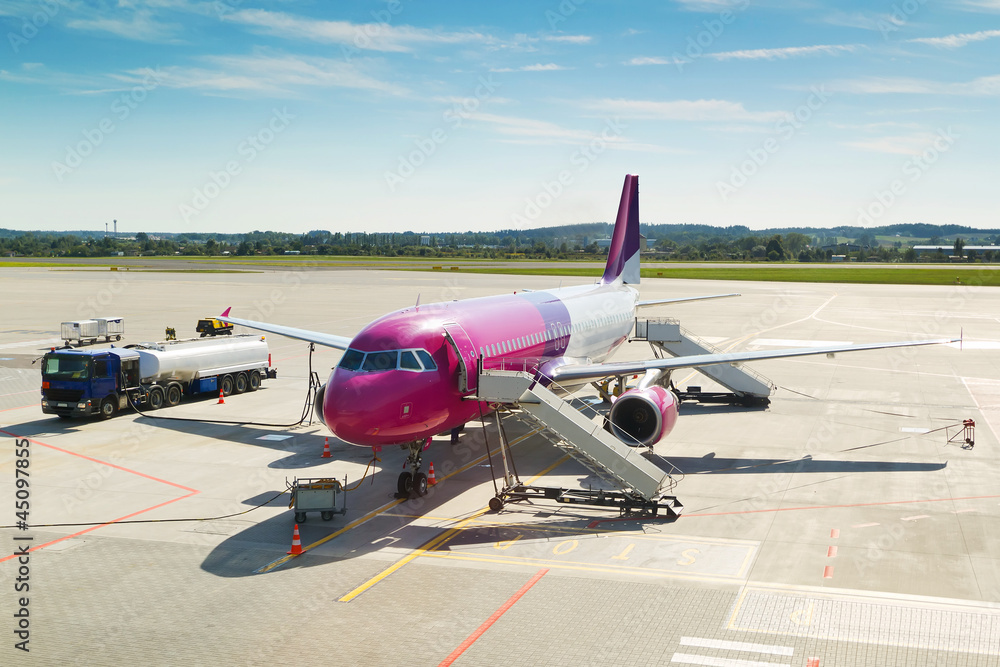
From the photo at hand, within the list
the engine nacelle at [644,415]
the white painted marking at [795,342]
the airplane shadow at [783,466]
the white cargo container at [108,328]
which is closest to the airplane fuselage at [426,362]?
the engine nacelle at [644,415]

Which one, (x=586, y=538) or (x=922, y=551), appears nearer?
(x=922, y=551)

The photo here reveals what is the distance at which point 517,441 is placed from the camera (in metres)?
28.6

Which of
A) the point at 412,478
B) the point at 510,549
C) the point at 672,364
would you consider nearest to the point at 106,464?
the point at 412,478

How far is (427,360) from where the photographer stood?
2028 centimetres

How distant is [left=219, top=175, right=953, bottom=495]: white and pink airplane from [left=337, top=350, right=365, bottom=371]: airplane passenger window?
3 cm

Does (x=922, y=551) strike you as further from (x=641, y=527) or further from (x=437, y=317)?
(x=437, y=317)

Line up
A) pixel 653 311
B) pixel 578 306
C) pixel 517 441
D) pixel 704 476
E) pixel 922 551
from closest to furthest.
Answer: pixel 922 551 → pixel 704 476 → pixel 517 441 → pixel 578 306 → pixel 653 311

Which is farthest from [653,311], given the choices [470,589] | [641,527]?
[470,589]

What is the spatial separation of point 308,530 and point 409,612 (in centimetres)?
551

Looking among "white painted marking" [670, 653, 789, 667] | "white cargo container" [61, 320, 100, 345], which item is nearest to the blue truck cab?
"white cargo container" [61, 320, 100, 345]

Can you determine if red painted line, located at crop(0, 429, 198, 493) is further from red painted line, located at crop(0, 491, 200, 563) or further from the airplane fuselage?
the airplane fuselage

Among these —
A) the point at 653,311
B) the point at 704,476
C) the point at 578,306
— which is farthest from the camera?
the point at 653,311

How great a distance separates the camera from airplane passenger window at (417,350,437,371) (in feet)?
66.2

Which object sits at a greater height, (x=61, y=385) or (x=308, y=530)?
(x=61, y=385)
